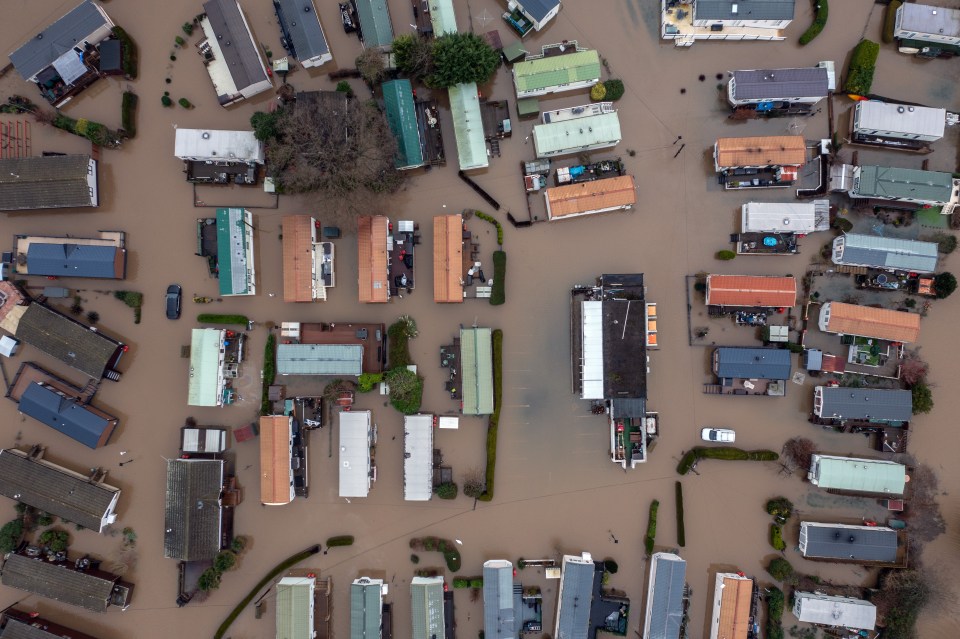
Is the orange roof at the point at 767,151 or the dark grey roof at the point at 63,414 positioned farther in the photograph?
the dark grey roof at the point at 63,414

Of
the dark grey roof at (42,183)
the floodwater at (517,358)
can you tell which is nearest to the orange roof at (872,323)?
the floodwater at (517,358)

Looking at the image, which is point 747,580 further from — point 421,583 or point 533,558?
point 421,583

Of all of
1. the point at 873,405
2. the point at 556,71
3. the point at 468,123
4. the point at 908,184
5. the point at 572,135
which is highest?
the point at 556,71

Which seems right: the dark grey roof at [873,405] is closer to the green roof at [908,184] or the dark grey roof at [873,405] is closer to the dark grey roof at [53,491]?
the green roof at [908,184]

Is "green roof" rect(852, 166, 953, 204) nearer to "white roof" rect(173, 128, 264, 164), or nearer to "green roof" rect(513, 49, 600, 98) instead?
"green roof" rect(513, 49, 600, 98)

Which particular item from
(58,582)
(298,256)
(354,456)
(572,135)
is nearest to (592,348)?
(572,135)

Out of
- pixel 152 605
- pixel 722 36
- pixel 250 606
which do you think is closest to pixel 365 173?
pixel 722 36

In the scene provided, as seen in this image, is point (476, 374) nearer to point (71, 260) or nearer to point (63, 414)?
point (63, 414)

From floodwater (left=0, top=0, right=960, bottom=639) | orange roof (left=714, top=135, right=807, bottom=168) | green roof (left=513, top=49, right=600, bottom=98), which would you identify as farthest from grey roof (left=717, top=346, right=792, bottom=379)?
green roof (left=513, top=49, right=600, bottom=98)
